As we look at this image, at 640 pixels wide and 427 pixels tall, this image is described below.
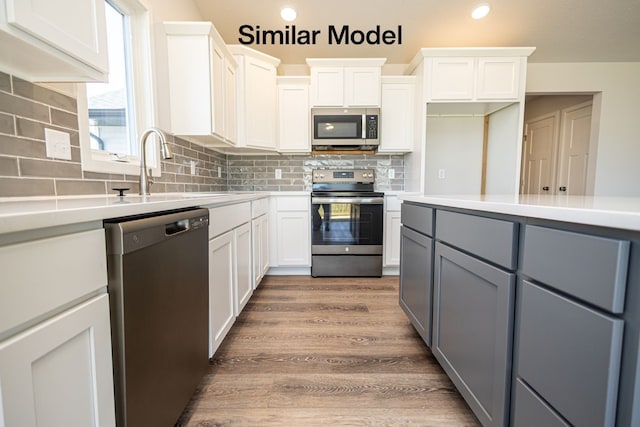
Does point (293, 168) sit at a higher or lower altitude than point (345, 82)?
lower

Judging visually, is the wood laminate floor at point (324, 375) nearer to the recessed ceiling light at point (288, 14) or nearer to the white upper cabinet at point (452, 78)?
the white upper cabinet at point (452, 78)

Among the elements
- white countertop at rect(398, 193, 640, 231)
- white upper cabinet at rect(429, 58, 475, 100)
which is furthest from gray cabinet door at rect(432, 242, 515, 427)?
white upper cabinet at rect(429, 58, 475, 100)

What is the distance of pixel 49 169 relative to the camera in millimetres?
1061

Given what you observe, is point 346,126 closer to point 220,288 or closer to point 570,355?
point 220,288

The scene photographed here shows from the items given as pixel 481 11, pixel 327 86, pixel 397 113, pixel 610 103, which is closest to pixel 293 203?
pixel 327 86

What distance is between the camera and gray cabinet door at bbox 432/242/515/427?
2.71 feet

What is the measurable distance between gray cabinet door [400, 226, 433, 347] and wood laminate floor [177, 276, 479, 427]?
0.67 ft

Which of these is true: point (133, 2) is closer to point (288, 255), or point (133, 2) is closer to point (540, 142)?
point (288, 255)

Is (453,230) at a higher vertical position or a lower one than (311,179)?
lower

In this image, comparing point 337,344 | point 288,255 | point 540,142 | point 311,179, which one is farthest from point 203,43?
point 540,142

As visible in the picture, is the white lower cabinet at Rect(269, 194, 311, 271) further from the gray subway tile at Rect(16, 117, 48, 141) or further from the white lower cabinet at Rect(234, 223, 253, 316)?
the gray subway tile at Rect(16, 117, 48, 141)

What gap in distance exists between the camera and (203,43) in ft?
6.33

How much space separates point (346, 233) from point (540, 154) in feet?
13.8

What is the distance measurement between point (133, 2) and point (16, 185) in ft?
4.51
